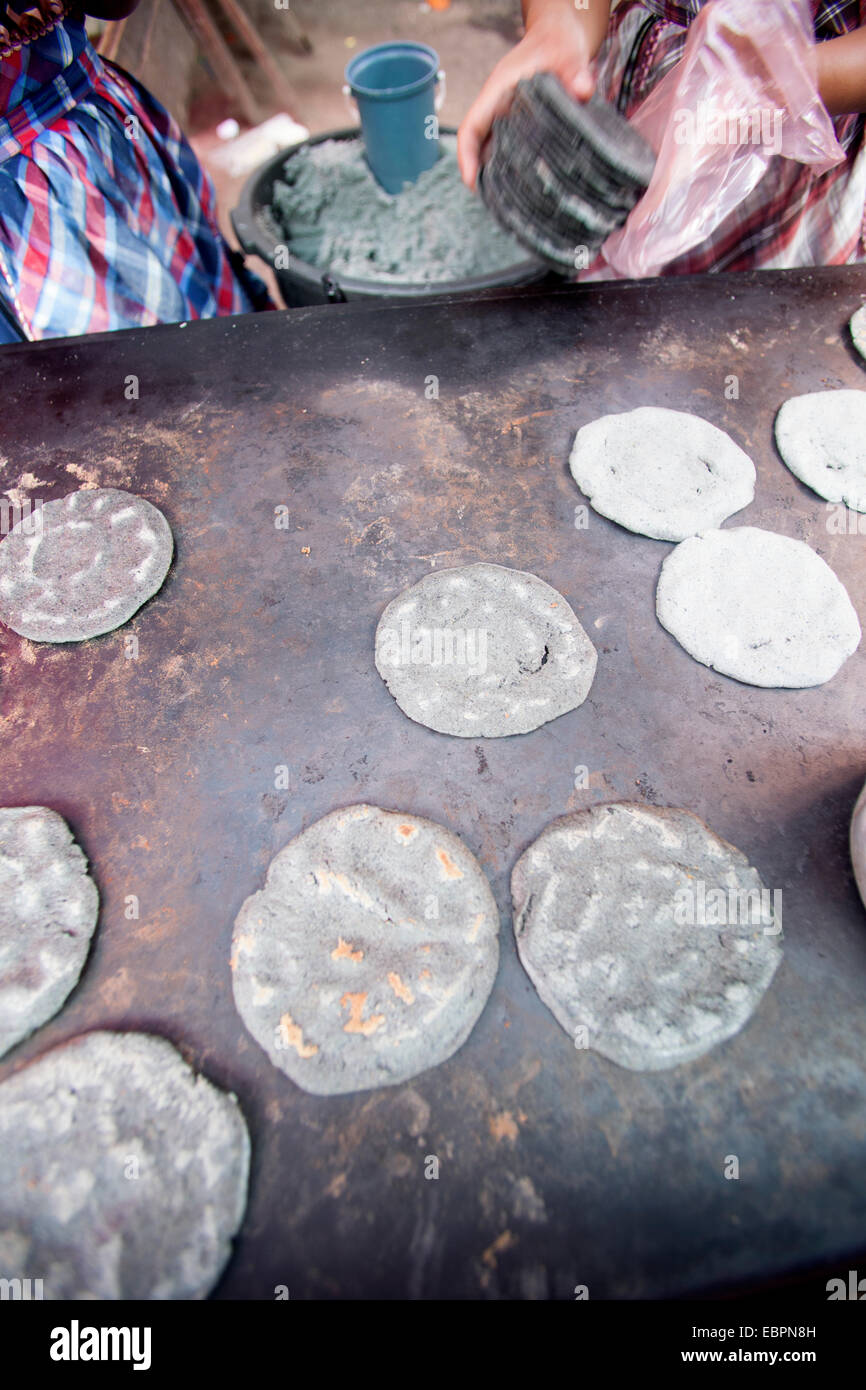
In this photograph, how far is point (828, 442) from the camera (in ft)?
4.61

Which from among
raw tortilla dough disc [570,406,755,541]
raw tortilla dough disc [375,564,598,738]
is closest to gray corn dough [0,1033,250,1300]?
raw tortilla dough disc [375,564,598,738]

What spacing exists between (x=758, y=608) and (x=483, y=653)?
52cm

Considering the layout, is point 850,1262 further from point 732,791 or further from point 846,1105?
point 732,791

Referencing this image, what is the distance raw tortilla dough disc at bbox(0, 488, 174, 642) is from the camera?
129 cm

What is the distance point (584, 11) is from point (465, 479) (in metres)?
1.12

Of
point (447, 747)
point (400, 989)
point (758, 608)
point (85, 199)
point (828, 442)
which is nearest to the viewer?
point (400, 989)

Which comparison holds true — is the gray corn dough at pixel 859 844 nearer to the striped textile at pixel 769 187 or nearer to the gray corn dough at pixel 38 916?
the gray corn dough at pixel 38 916

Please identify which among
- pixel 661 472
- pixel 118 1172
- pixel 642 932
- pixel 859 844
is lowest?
pixel 118 1172

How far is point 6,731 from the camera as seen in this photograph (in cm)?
119

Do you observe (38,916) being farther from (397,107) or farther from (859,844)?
(397,107)

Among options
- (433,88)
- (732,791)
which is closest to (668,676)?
(732,791)

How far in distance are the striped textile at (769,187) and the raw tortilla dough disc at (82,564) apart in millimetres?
1668

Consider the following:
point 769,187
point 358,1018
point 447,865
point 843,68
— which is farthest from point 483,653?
point 769,187
